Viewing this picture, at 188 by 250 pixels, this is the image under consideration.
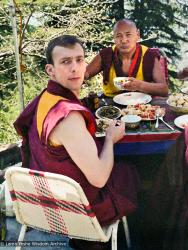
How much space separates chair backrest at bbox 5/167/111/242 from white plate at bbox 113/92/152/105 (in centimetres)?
124

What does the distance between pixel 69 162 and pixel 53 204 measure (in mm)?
230

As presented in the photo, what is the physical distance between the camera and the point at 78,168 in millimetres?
1875

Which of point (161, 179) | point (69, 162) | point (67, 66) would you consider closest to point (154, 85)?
point (161, 179)

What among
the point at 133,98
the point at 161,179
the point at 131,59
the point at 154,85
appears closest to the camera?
the point at 161,179

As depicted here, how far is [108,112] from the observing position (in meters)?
2.63

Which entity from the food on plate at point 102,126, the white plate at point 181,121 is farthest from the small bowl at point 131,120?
the white plate at point 181,121

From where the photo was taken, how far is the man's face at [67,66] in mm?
2033

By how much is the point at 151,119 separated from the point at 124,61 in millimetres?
1215

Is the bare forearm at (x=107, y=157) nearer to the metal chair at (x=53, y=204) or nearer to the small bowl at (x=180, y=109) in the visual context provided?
the metal chair at (x=53, y=204)

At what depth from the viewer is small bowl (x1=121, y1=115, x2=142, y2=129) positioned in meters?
2.41

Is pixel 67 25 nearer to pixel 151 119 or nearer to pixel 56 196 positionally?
pixel 151 119

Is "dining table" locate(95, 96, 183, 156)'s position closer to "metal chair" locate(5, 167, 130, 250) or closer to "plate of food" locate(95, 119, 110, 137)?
"plate of food" locate(95, 119, 110, 137)

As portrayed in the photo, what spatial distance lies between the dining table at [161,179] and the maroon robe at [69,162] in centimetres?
21

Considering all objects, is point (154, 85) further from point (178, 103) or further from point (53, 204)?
point (53, 204)
